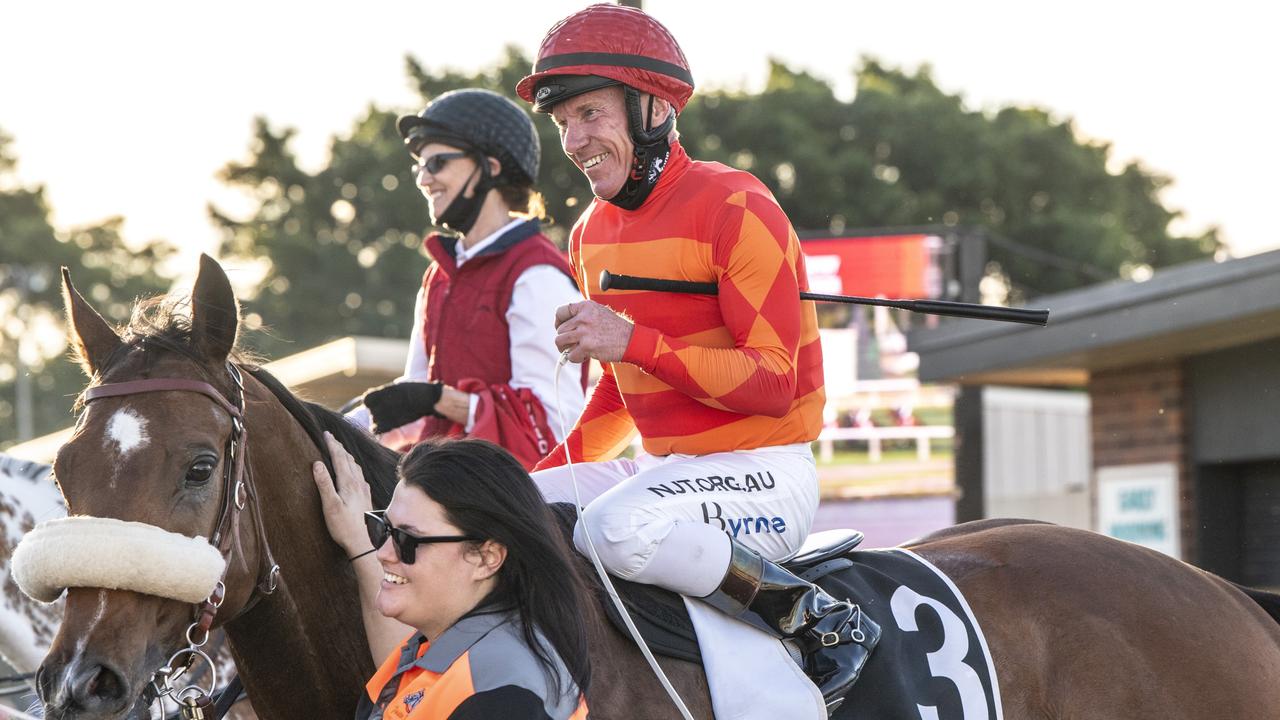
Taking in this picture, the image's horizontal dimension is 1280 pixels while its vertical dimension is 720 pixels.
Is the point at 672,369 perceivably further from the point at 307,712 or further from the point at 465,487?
the point at 307,712

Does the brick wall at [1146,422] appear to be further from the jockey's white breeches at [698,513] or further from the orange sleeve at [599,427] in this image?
the jockey's white breeches at [698,513]

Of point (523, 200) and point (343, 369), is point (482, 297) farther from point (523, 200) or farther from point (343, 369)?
point (343, 369)

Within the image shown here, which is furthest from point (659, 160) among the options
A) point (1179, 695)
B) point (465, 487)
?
point (1179, 695)

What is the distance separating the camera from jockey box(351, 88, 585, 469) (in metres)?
4.46

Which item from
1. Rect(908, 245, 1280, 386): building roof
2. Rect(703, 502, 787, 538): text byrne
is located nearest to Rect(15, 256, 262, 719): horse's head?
Rect(703, 502, 787, 538): text byrne

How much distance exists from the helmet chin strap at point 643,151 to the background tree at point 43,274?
37388 mm

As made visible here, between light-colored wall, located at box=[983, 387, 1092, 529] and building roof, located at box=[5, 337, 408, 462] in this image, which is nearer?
building roof, located at box=[5, 337, 408, 462]

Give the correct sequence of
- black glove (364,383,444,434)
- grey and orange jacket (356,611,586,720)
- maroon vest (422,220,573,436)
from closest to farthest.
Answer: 1. grey and orange jacket (356,611,586,720)
2. black glove (364,383,444,434)
3. maroon vest (422,220,573,436)

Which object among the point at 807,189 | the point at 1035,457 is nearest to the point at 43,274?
the point at 807,189

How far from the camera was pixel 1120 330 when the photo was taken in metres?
10.0

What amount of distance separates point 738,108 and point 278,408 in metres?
31.4

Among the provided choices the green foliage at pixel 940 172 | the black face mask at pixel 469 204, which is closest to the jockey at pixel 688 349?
the black face mask at pixel 469 204

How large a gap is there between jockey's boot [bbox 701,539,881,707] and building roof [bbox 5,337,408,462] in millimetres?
9069

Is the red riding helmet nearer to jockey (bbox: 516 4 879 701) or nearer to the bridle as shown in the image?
jockey (bbox: 516 4 879 701)
